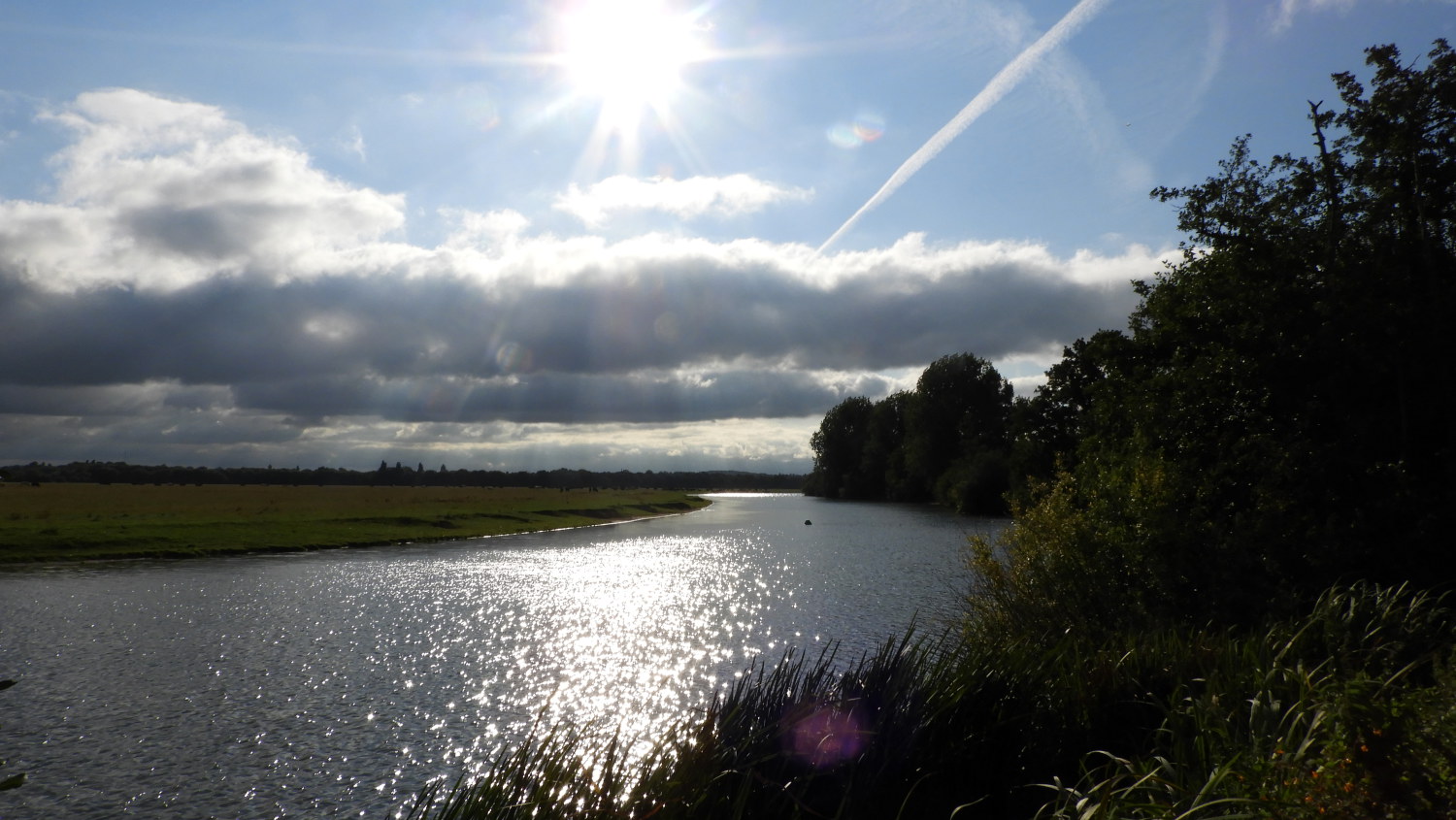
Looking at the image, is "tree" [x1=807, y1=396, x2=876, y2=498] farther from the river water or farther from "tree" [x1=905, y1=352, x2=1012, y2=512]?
the river water

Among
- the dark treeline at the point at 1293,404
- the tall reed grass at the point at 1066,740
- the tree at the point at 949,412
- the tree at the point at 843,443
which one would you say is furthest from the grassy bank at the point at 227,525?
the tree at the point at 843,443

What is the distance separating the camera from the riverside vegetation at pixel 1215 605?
7816 mm

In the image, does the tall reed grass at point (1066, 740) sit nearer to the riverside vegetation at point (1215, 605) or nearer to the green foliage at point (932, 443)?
the riverside vegetation at point (1215, 605)

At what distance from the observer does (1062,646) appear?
12867mm

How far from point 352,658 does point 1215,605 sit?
65.6ft

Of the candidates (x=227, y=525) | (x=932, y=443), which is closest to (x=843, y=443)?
(x=932, y=443)

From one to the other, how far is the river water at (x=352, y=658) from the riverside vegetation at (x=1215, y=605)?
6.17 ft

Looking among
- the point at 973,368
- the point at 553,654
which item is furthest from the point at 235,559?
the point at 973,368

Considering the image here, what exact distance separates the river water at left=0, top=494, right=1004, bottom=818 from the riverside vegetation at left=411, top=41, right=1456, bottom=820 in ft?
6.17

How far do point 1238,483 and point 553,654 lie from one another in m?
17.3

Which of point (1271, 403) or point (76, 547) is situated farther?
point (76, 547)

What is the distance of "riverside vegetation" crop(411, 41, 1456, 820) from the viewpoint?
25.6 feet

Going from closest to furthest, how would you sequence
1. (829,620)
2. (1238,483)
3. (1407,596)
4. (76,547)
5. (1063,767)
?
1. (1063,767)
2. (1407,596)
3. (1238,483)
4. (829,620)
5. (76,547)

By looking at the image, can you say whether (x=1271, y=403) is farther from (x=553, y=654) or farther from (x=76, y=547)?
(x=76, y=547)
